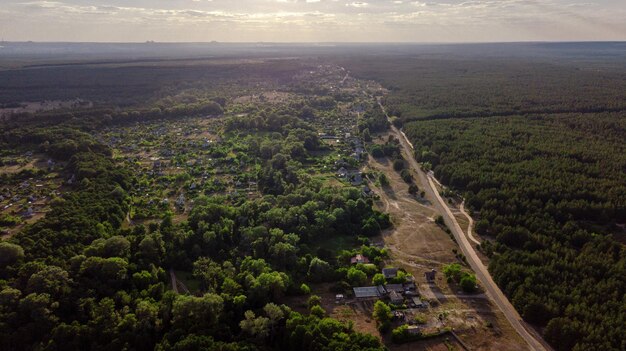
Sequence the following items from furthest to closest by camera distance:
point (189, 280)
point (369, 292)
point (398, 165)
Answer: point (398, 165) < point (189, 280) < point (369, 292)

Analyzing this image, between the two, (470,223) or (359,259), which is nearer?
(359,259)

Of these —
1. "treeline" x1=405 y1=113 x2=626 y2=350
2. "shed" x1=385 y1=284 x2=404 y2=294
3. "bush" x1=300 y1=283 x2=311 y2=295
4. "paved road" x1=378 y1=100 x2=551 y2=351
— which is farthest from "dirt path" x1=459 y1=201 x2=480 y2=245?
"bush" x1=300 y1=283 x2=311 y2=295

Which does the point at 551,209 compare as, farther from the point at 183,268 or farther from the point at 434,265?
the point at 183,268

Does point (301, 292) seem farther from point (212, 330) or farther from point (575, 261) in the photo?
point (575, 261)

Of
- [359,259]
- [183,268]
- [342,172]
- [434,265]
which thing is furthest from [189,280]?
[342,172]

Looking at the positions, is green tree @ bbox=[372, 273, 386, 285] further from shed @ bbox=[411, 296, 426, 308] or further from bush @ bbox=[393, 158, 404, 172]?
bush @ bbox=[393, 158, 404, 172]

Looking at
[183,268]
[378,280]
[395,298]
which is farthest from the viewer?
[183,268]

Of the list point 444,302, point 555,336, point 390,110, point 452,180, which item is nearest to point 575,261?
point 555,336

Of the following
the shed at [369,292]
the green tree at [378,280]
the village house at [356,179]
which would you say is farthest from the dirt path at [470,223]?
the shed at [369,292]

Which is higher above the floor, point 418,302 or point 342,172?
point 342,172
